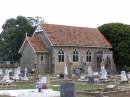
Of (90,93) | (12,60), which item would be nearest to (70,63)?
(12,60)

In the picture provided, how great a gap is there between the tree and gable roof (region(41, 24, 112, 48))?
7.48 ft

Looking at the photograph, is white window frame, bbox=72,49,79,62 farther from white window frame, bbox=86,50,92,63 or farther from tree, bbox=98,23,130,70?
tree, bbox=98,23,130,70

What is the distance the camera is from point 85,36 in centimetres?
6194

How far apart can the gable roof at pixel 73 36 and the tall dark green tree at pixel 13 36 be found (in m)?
13.5

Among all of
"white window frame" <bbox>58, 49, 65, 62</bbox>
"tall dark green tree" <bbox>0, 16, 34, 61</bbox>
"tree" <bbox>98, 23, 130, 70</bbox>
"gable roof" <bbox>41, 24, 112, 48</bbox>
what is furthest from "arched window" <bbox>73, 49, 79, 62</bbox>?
"tall dark green tree" <bbox>0, 16, 34, 61</bbox>

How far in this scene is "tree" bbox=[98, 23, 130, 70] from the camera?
2554 inches

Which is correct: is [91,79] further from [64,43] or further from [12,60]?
[12,60]

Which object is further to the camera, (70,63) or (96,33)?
(96,33)

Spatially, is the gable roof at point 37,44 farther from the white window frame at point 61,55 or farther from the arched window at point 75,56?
the arched window at point 75,56

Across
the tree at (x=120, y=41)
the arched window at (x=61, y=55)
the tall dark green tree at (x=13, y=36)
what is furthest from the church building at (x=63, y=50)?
the tall dark green tree at (x=13, y=36)

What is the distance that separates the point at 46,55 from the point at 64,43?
10.9ft

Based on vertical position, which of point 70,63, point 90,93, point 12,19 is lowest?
point 90,93

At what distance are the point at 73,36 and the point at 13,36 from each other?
16.1 metres

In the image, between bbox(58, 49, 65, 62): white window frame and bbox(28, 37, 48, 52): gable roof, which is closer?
bbox(28, 37, 48, 52): gable roof
